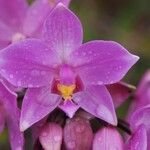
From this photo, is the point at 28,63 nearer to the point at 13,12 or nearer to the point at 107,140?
Answer: the point at 107,140

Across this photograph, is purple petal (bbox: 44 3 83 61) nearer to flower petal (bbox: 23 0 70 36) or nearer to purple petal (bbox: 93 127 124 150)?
purple petal (bbox: 93 127 124 150)

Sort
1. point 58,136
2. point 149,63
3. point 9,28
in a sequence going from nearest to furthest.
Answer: point 58,136, point 9,28, point 149,63

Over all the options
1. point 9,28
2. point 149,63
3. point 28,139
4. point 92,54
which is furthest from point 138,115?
point 149,63

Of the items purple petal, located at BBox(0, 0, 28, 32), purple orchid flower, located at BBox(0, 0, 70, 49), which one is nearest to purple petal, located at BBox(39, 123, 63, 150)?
purple orchid flower, located at BBox(0, 0, 70, 49)

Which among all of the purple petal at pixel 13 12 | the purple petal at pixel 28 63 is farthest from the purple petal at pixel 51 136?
the purple petal at pixel 13 12

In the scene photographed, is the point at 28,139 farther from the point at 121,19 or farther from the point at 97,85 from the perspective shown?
the point at 121,19

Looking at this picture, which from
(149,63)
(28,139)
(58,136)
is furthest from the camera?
(149,63)

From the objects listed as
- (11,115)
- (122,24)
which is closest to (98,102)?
(11,115)
